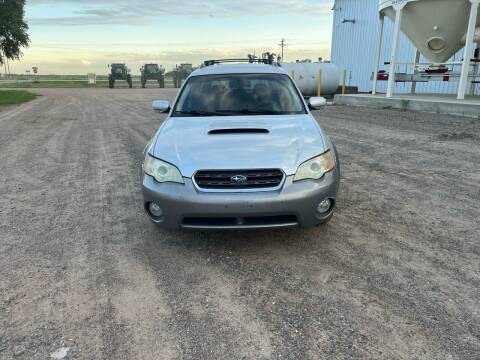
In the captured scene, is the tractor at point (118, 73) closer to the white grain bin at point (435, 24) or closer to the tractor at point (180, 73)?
the tractor at point (180, 73)

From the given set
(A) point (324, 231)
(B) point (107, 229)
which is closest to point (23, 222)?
(B) point (107, 229)

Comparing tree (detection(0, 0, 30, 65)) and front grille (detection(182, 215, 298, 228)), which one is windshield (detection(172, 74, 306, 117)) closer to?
front grille (detection(182, 215, 298, 228))

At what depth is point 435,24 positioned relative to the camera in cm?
1388

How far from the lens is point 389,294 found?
3.02 metres

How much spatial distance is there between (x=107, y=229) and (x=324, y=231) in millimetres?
2319

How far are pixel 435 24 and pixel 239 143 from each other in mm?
13388

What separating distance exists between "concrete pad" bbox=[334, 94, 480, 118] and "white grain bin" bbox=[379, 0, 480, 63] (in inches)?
79.6

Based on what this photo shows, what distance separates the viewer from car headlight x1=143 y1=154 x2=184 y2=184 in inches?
135

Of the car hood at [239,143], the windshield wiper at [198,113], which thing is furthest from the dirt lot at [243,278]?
the windshield wiper at [198,113]

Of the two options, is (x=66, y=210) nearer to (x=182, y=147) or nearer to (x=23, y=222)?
(x=23, y=222)

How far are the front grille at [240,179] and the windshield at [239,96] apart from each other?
1.31m

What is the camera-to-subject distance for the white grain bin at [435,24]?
42.9 ft

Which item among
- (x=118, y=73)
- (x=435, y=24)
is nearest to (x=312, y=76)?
(x=435, y=24)

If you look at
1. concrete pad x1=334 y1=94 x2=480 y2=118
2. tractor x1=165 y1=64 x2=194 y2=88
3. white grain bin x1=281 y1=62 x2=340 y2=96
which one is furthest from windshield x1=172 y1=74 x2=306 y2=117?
tractor x1=165 y1=64 x2=194 y2=88
